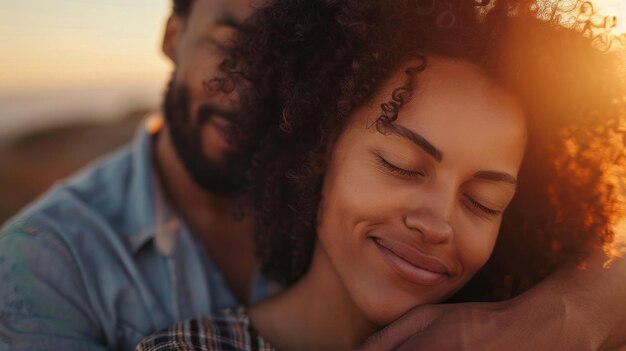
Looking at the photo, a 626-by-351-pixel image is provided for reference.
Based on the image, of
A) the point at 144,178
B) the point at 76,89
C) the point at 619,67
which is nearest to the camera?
the point at 619,67

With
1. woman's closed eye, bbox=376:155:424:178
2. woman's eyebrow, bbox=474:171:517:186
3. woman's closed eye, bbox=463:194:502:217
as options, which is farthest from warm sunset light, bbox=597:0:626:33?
woman's closed eye, bbox=376:155:424:178

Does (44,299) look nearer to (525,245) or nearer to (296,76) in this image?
(296,76)

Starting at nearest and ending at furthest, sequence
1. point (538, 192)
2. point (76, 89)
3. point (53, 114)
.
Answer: point (538, 192), point (53, 114), point (76, 89)

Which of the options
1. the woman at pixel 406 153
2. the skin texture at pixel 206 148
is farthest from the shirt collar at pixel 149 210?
the woman at pixel 406 153

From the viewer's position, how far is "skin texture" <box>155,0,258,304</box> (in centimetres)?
304

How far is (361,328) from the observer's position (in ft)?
7.93

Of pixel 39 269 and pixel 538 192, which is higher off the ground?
pixel 538 192

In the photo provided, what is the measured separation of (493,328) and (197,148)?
1.75 m

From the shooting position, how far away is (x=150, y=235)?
3.12 metres

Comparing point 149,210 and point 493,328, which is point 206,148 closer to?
point 149,210

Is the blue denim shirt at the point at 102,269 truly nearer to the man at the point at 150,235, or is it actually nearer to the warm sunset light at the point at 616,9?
the man at the point at 150,235

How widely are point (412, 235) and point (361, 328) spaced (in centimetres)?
51

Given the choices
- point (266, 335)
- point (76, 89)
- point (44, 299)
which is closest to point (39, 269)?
point (44, 299)

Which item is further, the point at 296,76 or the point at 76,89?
the point at 76,89
